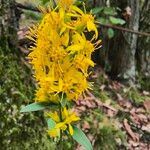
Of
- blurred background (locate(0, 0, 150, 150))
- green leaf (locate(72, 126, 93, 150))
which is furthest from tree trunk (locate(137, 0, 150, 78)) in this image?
green leaf (locate(72, 126, 93, 150))

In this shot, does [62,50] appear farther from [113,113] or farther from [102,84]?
[102,84]

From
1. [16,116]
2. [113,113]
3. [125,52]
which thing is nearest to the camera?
[16,116]

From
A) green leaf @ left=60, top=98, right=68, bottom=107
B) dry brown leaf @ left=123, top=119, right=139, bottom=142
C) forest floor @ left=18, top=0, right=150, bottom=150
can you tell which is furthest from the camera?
dry brown leaf @ left=123, top=119, right=139, bottom=142

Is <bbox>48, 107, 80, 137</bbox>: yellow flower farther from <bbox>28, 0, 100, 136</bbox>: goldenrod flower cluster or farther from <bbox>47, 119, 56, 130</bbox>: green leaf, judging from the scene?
<bbox>28, 0, 100, 136</bbox>: goldenrod flower cluster

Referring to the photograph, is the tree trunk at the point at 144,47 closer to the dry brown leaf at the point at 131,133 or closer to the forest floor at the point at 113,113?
the forest floor at the point at 113,113

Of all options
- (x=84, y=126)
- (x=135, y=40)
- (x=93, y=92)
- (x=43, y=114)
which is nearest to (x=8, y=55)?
(x=43, y=114)

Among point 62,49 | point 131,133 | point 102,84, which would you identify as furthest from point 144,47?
point 62,49

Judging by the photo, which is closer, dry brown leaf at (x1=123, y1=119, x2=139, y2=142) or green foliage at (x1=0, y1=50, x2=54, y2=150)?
green foliage at (x1=0, y1=50, x2=54, y2=150)
